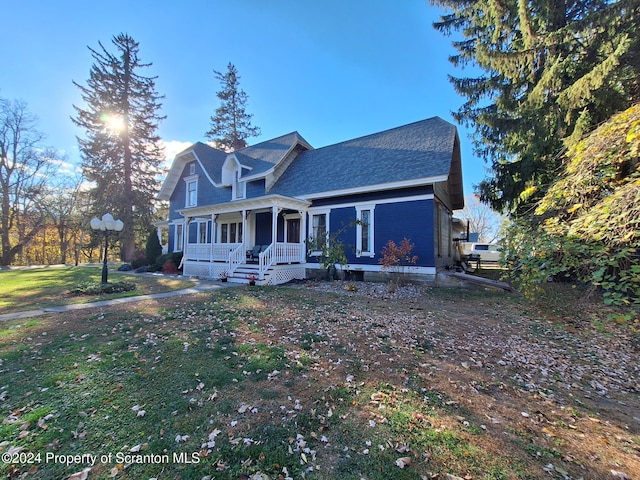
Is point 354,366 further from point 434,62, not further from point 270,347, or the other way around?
point 434,62

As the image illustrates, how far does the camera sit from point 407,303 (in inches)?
308

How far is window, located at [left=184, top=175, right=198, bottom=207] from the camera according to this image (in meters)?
19.2

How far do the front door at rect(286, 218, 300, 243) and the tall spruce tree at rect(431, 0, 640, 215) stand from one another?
8686mm

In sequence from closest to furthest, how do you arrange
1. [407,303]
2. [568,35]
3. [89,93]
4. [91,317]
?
[91,317] < [407,303] < [568,35] < [89,93]

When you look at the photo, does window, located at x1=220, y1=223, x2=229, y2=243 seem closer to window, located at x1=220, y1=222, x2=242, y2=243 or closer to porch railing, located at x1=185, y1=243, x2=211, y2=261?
window, located at x1=220, y1=222, x2=242, y2=243

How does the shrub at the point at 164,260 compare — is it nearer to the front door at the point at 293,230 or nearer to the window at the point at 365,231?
the front door at the point at 293,230

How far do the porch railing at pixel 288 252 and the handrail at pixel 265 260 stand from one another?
0.28m

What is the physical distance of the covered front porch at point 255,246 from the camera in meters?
11.9

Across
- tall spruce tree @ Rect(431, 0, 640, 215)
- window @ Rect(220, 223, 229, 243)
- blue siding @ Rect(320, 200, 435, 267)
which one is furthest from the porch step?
tall spruce tree @ Rect(431, 0, 640, 215)

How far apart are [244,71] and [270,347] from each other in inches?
1465

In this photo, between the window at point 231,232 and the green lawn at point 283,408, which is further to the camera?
the window at point 231,232

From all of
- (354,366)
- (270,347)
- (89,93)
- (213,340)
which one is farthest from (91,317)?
(89,93)

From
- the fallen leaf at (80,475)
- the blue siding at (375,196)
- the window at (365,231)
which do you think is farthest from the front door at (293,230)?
the fallen leaf at (80,475)

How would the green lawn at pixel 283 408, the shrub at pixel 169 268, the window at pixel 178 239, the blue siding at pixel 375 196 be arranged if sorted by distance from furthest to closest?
the window at pixel 178 239 → the shrub at pixel 169 268 → the blue siding at pixel 375 196 → the green lawn at pixel 283 408
